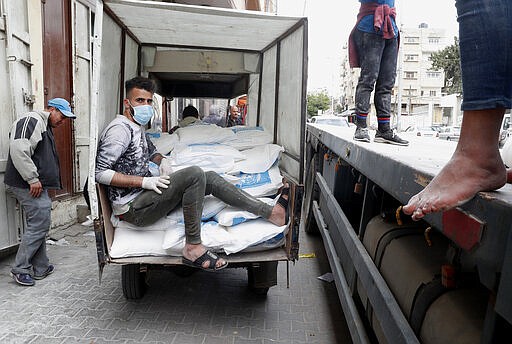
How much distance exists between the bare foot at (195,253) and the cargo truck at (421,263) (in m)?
0.94

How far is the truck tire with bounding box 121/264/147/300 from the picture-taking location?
3559mm

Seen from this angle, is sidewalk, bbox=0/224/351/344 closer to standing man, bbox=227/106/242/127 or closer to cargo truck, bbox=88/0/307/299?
cargo truck, bbox=88/0/307/299

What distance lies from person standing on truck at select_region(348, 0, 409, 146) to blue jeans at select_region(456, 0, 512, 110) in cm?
213

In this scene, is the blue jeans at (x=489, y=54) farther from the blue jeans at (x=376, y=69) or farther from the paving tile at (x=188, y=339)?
the paving tile at (x=188, y=339)

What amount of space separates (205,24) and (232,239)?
2.09 meters

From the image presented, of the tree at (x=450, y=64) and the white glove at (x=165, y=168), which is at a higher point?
the tree at (x=450, y=64)

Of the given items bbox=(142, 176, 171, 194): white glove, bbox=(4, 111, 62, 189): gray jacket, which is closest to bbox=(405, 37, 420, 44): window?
bbox=(4, 111, 62, 189): gray jacket

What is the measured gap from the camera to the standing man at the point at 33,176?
3.85 metres

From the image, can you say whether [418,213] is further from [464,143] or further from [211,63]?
[211,63]

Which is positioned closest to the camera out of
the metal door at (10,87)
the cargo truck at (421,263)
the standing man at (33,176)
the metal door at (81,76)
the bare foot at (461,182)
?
the cargo truck at (421,263)

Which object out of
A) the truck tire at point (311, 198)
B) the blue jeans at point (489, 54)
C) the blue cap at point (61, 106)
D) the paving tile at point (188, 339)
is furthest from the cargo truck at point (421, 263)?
the blue cap at point (61, 106)

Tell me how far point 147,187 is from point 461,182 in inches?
94.1

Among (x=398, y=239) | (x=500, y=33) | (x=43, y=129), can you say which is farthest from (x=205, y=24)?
(x=500, y=33)

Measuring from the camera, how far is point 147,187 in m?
3.09
